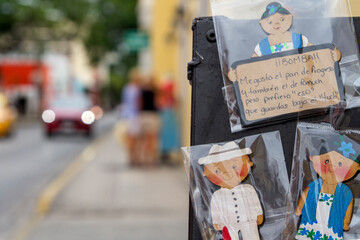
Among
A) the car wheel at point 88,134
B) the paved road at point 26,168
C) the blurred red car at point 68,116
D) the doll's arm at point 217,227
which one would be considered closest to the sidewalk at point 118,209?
the paved road at point 26,168

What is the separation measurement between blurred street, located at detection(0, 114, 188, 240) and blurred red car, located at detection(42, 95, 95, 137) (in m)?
8.19

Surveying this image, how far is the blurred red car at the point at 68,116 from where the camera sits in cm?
2228

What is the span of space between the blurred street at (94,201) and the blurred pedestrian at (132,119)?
0.36 m

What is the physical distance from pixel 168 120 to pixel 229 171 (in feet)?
36.1

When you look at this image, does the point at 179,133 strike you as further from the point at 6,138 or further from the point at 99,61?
the point at 99,61

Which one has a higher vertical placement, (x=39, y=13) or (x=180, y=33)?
→ (x=39, y=13)

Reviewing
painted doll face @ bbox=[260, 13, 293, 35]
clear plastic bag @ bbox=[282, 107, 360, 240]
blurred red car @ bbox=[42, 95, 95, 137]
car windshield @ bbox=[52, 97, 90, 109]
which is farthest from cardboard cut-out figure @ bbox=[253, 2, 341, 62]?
car windshield @ bbox=[52, 97, 90, 109]

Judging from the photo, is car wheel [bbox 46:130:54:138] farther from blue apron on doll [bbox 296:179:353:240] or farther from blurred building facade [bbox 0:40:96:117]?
blue apron on doll [bbox 296:179:353:240]

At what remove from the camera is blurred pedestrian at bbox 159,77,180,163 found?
12.5 meters

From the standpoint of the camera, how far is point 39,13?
1479 inches

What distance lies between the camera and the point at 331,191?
157 centimetres

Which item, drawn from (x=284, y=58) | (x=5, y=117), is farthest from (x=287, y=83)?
(x=5, y=117)

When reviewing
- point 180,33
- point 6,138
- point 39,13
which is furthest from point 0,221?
point 39,13

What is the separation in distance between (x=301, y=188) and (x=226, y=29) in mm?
446
